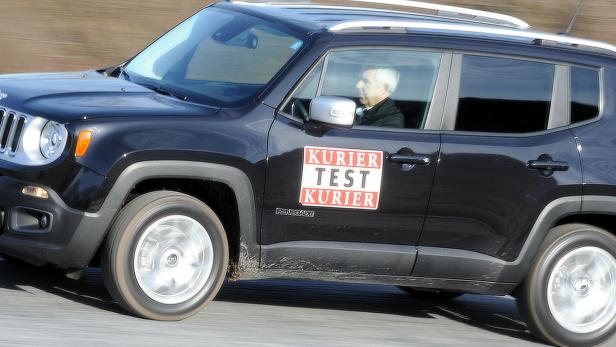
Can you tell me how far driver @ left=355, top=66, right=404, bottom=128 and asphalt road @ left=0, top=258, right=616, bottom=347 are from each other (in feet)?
3.86

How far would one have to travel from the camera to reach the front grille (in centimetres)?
604

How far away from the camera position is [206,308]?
668 centimetres

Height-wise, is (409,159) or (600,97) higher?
(600,97)

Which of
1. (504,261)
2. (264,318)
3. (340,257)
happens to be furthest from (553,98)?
(264,318)

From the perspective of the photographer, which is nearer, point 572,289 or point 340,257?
point 340,257

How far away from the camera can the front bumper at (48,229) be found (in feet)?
19.3

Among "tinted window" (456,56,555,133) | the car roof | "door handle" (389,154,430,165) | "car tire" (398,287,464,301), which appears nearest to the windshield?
the car roof

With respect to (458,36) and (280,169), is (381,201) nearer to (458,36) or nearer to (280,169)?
(280,169)

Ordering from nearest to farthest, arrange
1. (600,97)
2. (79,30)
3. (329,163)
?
(329,163)
(600,97)
(79,30)

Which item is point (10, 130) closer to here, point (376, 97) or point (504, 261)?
point (376, 97)

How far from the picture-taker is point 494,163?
658 centimetres

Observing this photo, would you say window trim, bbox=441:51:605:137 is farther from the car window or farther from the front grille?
the front grille

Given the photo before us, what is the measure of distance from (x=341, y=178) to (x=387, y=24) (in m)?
0.96

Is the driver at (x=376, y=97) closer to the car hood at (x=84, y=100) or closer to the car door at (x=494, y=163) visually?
the car door at (x=494, y=163)
